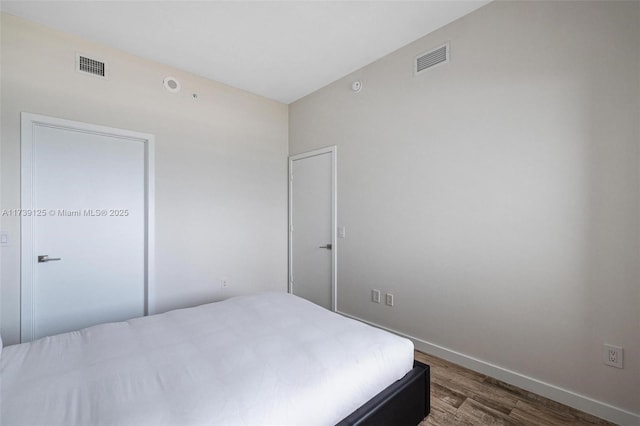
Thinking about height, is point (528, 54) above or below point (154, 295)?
above

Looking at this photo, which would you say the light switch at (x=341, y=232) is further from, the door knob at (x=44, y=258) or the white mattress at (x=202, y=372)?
the door knob at (x=44, y=258)

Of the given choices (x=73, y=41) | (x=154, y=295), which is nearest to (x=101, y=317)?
(x=154, y=295)

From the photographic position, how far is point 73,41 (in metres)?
2.45

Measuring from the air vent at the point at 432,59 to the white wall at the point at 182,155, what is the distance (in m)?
2.01

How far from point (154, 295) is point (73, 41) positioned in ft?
7.97

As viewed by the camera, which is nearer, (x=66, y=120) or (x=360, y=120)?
(x=66, y=120)

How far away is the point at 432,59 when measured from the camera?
2.43m

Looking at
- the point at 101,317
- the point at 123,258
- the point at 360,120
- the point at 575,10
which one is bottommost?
the point at 101,317

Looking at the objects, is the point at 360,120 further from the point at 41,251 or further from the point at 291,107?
the point at 41,251

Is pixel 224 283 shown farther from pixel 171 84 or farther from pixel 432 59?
pixel 432 59

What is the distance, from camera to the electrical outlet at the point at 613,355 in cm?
163

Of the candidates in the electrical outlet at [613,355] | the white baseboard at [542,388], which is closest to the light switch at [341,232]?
the white baseboard at [542,388]

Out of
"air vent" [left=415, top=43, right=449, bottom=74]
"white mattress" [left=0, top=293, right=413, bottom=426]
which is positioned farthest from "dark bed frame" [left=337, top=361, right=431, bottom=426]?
"air vent" [left=415, top=43, right=449, bottom=74]

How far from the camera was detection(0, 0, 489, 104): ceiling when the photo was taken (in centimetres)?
212
